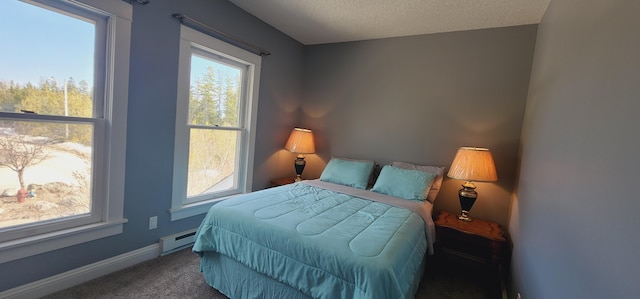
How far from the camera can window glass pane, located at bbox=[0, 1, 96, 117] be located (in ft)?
5.00

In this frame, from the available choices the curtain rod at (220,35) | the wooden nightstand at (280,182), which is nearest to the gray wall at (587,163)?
the wooden nightstand at (280,182)

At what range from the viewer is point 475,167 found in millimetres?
2309

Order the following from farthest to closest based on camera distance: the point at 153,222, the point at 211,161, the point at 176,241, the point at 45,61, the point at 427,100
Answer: the point at 427,100 < the point at 211,161 < the point at 176,241 < the point at 153,222 < the point at 45,61

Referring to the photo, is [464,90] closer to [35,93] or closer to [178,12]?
[178,12]

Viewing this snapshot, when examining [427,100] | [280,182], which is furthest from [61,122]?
[427,100]

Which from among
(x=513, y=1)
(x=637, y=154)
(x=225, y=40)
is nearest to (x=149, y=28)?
(x=225, y=40)

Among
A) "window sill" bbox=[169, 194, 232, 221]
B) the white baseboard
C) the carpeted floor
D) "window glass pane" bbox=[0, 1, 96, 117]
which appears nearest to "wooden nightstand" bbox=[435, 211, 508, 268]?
the carpeted floor

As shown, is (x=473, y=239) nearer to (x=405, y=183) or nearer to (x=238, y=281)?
(x=405, y=183)

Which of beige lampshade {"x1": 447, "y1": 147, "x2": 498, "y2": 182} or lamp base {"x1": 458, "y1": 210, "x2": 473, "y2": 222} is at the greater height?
beige lampshade {"x1": 447, "y1": 147, "x2": 498, "y2": 182}

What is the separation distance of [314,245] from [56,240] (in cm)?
178

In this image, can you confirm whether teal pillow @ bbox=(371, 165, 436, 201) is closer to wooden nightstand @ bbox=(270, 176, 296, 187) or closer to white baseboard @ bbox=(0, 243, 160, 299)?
wooden nightstand @ bbox=(270, 176, 296, 187)

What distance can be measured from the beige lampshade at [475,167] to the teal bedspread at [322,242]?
2.13 ft

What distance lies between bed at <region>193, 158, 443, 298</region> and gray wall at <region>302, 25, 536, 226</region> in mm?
865

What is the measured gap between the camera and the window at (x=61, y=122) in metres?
1.56
